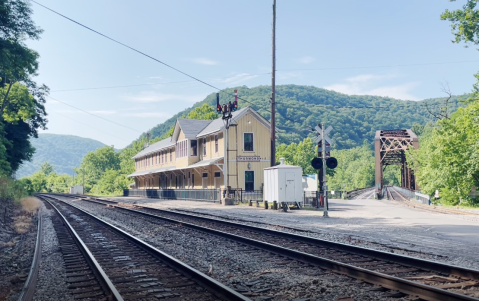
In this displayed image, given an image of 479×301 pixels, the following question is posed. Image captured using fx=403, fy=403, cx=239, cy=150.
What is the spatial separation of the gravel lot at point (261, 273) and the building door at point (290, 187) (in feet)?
39.1

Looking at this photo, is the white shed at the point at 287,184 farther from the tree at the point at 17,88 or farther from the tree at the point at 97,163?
the tree at the point at 97,163

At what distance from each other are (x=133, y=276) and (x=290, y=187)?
16784mm

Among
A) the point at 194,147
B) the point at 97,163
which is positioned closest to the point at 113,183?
the point at 97,163

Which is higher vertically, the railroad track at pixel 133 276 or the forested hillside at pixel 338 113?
the forested hillside at pixel 338 113

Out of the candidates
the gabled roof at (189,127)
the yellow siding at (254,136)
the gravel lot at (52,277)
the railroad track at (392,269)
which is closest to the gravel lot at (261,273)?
the railroad track at (392,269)

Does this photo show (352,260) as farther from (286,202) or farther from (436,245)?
(286,202)

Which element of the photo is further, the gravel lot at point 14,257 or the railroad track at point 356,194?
the railroad track at point 356,194

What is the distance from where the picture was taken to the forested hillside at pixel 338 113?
121812 mm

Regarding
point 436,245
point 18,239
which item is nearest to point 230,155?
point 18,239

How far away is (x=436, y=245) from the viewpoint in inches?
404

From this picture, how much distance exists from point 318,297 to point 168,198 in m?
39.7

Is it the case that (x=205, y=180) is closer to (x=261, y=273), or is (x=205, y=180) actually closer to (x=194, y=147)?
(x=194, y=147)

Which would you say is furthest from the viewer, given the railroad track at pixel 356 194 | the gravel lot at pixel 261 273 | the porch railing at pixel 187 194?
the railroad track at pixel 356 194

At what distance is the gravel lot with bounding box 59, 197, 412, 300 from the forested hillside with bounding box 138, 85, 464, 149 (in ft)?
340
